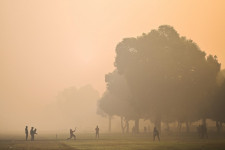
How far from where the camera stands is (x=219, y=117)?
268 ft

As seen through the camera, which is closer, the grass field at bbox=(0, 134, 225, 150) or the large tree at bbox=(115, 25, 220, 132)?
the grass field at bbox=(0, 134, 225, 150)

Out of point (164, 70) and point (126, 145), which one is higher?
point (164, 70)

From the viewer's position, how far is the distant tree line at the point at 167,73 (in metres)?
72.9

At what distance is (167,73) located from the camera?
72750mm

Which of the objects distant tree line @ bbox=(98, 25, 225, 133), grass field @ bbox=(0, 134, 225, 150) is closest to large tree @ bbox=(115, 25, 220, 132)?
distant tree line @ bbox=(98, 25, 225, 133)

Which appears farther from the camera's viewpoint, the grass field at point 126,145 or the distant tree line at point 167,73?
the distant tree line at point 167,73

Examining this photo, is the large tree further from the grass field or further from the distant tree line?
the grass field

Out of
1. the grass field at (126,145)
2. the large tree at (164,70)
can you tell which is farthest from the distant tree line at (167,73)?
the grass field at (126,145)

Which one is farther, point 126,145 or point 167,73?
point 167,73

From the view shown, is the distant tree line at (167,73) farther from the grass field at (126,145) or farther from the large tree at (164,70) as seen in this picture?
the grass field at (126,145)

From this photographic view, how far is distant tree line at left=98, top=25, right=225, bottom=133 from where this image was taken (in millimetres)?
72875

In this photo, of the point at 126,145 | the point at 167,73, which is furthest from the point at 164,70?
the point at 126,145

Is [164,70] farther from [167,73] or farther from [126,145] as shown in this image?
[126,145]

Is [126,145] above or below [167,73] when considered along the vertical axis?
below
